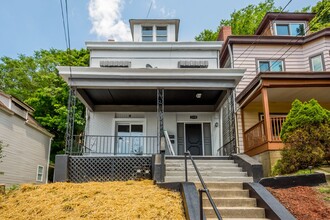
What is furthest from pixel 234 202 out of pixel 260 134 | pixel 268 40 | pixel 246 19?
pixel 246 19

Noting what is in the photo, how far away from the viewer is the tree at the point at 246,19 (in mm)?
23625

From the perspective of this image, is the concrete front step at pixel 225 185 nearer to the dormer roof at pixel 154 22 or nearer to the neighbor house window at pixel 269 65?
the neighbor house window at pixel 269 65

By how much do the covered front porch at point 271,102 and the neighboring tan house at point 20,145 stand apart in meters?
10.2

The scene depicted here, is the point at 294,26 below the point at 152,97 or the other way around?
the other way around

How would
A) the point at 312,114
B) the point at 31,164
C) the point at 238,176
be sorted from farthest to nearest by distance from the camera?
1. the point at 31,164
2. the point at 312,114
3. the point at 238,176

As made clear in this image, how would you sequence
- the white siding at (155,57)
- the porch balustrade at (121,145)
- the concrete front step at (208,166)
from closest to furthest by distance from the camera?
the concrete front step at (208,166) < the porch balustrade at (121,145) < the white siding at (155,57)

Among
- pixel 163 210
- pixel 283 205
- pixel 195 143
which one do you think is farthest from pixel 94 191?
pixel 195 143

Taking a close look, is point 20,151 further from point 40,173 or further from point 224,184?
point 224,184

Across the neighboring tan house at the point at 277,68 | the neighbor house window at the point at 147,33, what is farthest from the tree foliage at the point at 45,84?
the neighboring tan house at the point at 277,68

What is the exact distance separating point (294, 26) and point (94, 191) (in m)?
14.4

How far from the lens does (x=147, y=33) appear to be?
14312mm

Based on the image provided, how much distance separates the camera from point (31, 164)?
46.3ft

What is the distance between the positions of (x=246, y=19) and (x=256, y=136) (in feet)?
55.5

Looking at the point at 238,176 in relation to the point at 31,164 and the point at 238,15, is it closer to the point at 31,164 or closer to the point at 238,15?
the point at 31,164
